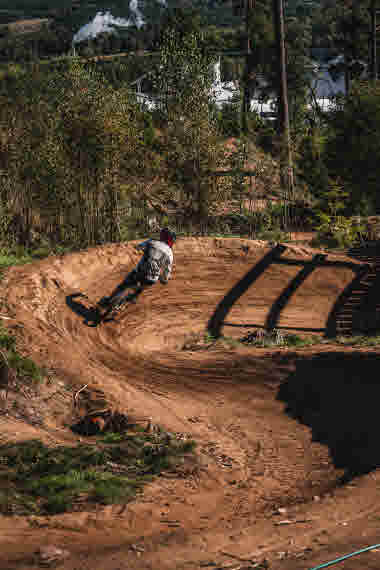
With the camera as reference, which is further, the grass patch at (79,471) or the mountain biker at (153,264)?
the mountain biker at (153,264)

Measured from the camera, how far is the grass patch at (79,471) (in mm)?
6168

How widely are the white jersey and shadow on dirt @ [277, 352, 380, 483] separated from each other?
13.4 feet

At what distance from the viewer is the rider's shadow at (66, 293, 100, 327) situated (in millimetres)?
12852

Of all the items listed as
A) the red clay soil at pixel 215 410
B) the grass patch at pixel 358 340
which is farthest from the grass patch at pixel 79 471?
the grass patch at pixel 358 340

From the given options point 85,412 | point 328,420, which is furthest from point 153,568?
point 328,420

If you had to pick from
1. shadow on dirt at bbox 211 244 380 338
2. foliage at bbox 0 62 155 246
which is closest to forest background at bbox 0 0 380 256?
foliage at bbox 0 62 155 246

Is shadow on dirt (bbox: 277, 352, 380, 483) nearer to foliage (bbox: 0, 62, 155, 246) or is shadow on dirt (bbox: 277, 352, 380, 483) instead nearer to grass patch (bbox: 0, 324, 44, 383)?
grass patch (bbox: 0, 324, 44, 383)

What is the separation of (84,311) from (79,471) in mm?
6556

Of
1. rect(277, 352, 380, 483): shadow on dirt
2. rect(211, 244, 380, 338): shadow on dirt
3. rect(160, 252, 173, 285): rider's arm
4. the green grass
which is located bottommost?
rect(277, 352, 380, 483): shadow on dirt

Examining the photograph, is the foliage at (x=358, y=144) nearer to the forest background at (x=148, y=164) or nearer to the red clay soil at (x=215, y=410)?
the forest background at (x=148, y=164)

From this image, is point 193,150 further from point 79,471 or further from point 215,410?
point 79,471

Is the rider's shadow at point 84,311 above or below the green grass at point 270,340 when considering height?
above

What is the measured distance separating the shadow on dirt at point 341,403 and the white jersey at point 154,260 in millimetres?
4076

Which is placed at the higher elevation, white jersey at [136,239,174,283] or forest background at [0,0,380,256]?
forest background at [0,0,380,256]
